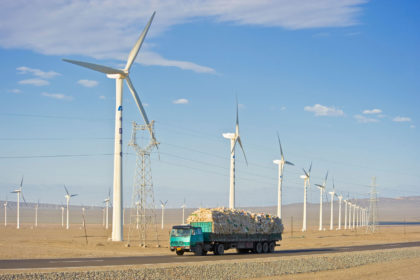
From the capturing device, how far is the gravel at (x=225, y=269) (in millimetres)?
30000

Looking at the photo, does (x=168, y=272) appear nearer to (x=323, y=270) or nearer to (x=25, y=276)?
(x=25, y=276)

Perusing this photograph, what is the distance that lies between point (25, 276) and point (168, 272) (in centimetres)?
801

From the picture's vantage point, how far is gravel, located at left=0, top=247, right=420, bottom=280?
1181 inches

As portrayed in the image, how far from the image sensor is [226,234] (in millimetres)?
54219

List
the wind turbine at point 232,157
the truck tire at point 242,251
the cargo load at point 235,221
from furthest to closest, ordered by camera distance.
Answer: the wind turbine at point 232,157 → the truck tire at point 242,251 → the cargo load at point 235,221

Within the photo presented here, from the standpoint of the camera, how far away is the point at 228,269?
36.3m

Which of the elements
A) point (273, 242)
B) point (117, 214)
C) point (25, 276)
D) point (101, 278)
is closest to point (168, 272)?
point (101, 278)

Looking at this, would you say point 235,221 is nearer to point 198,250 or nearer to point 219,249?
point 219,249

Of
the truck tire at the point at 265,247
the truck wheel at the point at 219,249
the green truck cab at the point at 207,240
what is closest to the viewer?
the green truck cab at the point at 207,240

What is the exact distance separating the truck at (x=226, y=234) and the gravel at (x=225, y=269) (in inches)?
423

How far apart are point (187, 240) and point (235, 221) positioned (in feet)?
22.1

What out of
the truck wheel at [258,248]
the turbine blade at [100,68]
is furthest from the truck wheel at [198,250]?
the turbine blade at [100,68]

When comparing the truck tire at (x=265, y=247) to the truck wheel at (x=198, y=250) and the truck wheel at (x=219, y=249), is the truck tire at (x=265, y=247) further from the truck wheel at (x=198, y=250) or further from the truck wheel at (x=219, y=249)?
the truck wheel at (x=198, y=250)

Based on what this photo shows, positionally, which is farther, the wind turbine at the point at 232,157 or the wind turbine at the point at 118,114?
the wind turbine at the point at 232,157
